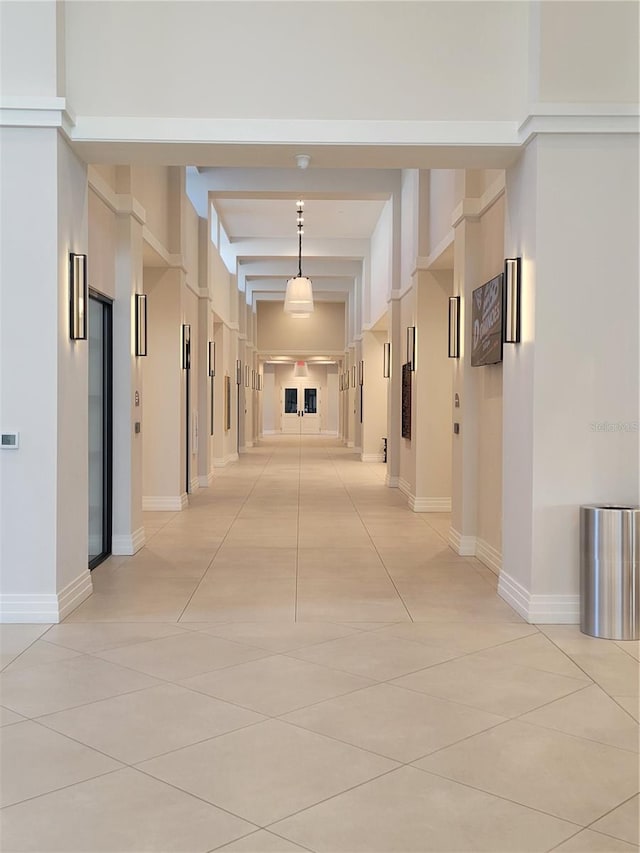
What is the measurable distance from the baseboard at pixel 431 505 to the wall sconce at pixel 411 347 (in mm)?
1755

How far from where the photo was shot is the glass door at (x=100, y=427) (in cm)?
665

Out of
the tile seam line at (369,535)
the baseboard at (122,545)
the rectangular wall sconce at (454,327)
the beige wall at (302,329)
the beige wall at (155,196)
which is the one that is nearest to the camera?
the tile seam line at (369,535)

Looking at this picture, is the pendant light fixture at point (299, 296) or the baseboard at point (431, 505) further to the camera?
the pendant light fixture at point (299, 296)

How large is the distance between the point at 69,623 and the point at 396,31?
447cm

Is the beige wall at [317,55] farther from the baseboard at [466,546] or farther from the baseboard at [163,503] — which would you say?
the baseboard at [163,503]

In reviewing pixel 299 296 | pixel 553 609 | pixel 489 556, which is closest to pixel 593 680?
pixel 553 609

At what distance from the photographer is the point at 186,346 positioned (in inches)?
405

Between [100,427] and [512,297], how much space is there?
12.4ft

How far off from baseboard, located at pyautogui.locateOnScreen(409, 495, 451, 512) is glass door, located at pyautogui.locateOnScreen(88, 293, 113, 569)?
4358 millimetres

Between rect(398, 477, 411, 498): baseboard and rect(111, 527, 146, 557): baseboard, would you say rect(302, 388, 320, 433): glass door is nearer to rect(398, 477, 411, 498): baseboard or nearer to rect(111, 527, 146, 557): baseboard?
rect(398, 477, 411, 498): baseboard

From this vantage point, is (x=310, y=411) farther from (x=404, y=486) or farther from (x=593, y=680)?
(x=593, y=680)

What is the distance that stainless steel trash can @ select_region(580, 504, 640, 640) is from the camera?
15.0 ft

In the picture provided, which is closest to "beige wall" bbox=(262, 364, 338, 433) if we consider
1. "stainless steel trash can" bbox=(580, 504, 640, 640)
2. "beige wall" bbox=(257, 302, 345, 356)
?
"beige wall" bbox=(257, 302, 345, 356)

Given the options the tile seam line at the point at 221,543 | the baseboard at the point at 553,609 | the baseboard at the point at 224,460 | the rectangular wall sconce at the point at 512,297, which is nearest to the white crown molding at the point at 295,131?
the rectangular wall sconce at the point at 512,297
